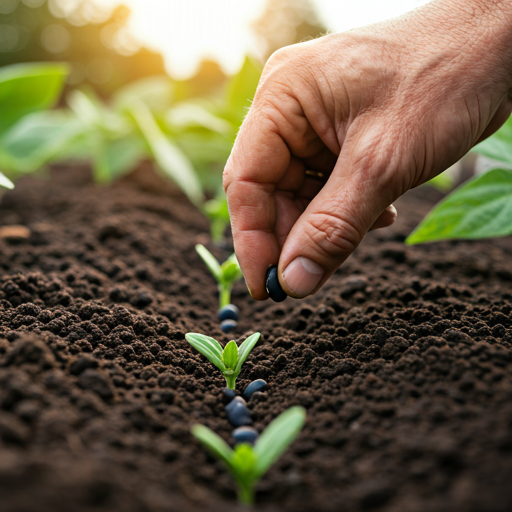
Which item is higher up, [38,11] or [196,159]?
[38,11]

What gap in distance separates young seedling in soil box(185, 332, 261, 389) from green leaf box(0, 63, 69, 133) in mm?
1622

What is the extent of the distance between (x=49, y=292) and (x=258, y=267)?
0.57 metres

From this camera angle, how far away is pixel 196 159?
8.78 feet

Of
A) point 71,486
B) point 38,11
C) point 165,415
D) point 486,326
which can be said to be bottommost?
point 486,326

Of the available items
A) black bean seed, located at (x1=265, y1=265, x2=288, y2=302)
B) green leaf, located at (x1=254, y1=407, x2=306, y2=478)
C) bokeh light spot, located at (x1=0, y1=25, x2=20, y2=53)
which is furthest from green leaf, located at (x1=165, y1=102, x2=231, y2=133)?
bokeh light spot, located at (x1=0, y1=25, x2=20, y2=53)

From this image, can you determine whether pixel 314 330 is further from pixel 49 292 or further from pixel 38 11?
pixel 38 11

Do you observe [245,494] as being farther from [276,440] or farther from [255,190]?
[255,190]

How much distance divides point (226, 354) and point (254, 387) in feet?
0.32

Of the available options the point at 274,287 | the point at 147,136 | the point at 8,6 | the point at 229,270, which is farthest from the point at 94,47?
the point at 274,287

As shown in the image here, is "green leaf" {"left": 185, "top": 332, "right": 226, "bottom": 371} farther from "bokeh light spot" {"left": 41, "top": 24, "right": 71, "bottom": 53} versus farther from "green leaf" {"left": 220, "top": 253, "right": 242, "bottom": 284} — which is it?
"bokeh light spot" {"left": 41, "top": 24, "right": 71, "bottom": 53}

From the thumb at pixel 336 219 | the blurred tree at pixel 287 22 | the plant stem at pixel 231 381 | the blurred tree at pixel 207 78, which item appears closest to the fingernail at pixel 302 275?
the thumb at pixel 336 219

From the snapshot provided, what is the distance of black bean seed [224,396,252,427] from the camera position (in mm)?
857

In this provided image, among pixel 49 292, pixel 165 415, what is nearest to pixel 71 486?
pixel 165 415

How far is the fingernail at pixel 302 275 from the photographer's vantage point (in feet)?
3.34
